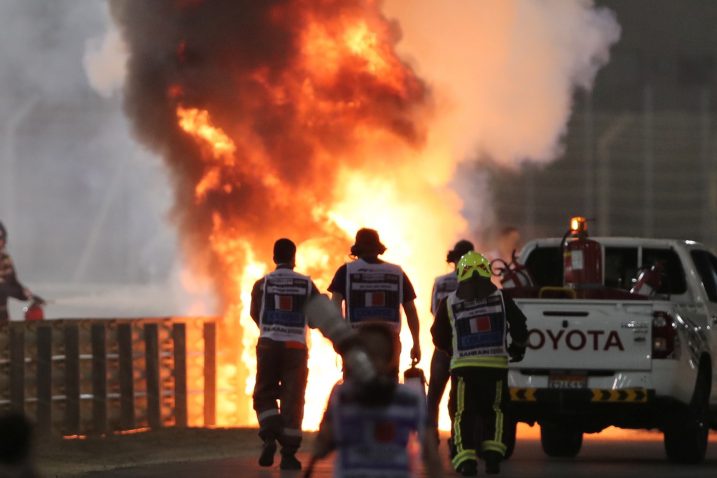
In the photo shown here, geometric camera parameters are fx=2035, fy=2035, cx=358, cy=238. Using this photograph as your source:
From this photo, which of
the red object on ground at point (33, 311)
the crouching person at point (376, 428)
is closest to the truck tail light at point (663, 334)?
the crouching person at point (376, 428)

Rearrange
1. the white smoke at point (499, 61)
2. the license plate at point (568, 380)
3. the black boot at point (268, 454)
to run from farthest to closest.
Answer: the white smoke at point (499, 61) → the license plate at point (568, 380) → the black boot at point (268, 454)

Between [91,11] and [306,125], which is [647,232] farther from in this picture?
[306,125]

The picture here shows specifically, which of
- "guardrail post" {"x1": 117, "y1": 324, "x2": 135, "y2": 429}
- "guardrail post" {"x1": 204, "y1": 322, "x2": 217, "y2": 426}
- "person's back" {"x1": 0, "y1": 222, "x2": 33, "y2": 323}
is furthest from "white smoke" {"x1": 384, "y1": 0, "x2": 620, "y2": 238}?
"person's back" {"x1": 0, "y1": 222, "x2": 33, "y2": 323}

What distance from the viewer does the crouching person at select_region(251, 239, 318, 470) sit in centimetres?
1541

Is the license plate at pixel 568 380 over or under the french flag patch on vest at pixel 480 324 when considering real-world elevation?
under

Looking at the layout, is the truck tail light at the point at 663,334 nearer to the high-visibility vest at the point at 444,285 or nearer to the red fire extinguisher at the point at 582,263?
the red fire extinguisher at the point at 582,263

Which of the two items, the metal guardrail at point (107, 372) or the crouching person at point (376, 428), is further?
the metal guardrail at point (107, 372)

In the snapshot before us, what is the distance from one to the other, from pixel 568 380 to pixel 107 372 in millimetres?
7332

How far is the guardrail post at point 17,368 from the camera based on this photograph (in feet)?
64.6

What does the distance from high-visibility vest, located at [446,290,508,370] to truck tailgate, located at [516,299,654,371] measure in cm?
175

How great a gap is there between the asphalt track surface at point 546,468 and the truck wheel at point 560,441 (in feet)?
0.35

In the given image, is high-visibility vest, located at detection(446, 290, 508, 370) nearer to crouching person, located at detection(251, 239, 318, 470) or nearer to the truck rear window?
crouching person, located at detection(251, 239, 318, 470)

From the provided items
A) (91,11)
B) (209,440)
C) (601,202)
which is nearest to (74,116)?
(91,11)

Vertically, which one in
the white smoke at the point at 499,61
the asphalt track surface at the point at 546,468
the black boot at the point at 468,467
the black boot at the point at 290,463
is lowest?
the asphalt track surface at the point at 546,468
